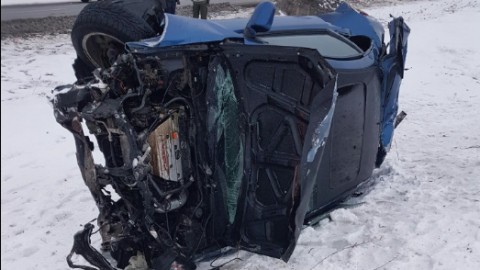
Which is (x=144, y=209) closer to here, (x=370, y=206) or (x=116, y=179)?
(x=116, y=179)

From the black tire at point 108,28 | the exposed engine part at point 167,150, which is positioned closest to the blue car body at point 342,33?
the black tire at point 108,28

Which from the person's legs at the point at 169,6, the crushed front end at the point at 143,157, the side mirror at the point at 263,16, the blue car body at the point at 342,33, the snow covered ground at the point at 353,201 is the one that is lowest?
the snow covered ground at the point at 353,201

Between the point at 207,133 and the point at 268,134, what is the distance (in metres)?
0.44

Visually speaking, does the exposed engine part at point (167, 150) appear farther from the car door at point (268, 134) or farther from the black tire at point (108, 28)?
the black tire at point (108, 28)

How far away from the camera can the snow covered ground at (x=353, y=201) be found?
134 inches

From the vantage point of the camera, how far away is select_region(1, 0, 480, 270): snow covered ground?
3.41 m

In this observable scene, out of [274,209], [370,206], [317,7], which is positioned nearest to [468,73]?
[317,7]

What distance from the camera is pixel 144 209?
324 cm

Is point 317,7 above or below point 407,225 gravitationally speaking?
above

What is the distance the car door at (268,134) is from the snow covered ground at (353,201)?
0.38 metres

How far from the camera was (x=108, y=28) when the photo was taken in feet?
10.9

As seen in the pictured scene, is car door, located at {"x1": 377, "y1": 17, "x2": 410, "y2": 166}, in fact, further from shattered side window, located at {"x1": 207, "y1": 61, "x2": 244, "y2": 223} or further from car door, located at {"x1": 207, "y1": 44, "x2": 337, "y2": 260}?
shattered side window, located at {"x1": 207, "y1": 61, "x2": 244, "y2": 223}

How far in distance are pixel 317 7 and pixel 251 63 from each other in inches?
315

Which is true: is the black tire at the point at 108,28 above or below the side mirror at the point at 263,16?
below
